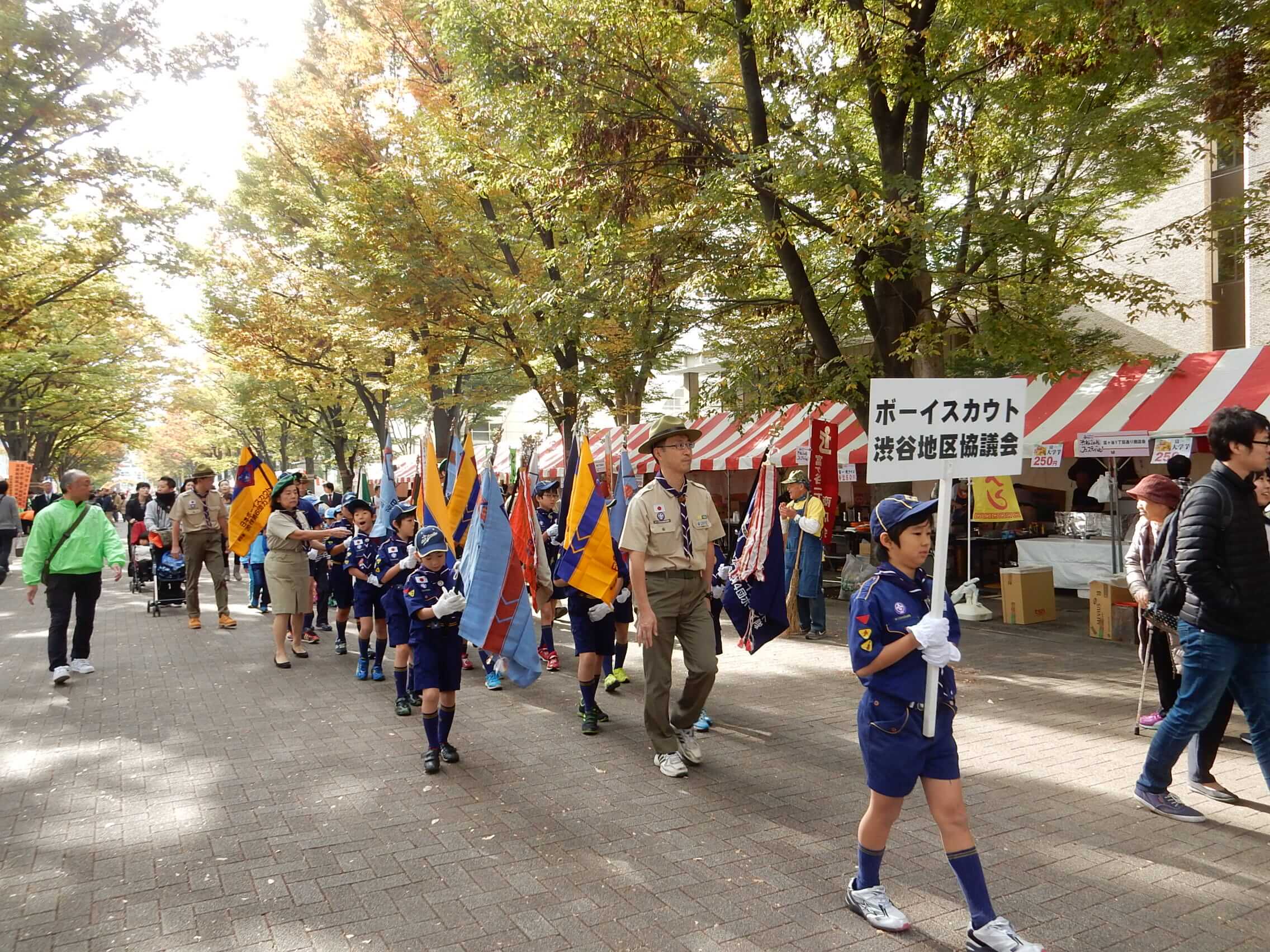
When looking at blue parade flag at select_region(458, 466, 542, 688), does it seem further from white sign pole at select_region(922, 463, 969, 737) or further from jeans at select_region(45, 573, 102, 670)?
jeans at select_region(45, 573, 102, 670)

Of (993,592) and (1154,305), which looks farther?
(993,592)

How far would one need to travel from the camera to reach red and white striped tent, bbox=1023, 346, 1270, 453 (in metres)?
10.2

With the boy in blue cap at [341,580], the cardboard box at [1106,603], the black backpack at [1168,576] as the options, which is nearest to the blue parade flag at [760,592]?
the black backpack at [1168,576]

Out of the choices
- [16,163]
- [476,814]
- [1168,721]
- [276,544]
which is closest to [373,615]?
[276,544]

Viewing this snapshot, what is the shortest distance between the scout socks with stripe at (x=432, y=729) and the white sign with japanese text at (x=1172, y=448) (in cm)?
886

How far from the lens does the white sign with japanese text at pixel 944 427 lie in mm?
3625

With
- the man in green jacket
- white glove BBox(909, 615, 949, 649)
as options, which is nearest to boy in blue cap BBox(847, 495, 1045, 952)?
white glove BBox(909, 615, 949, 649)

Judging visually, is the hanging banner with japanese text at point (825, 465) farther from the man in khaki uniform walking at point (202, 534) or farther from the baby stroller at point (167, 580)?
the baby stroller at point (167, 580)

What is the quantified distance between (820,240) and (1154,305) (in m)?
4.26

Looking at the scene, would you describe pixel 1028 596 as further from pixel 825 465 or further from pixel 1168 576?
pixel 1168 576

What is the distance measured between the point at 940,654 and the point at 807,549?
7.36m

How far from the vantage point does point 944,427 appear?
3.75 meters

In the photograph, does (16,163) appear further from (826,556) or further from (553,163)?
(826,556)

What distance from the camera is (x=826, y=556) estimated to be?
1591 cm
